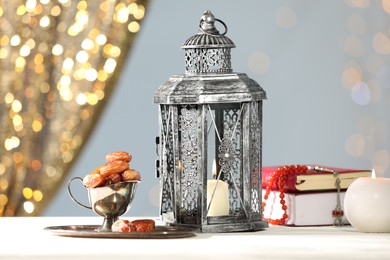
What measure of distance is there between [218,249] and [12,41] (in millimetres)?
1540

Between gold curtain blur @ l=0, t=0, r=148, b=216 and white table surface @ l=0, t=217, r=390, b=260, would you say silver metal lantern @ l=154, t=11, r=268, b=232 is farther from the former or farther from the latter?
gold curtain blur @ l=0, t=0, r=148, b=216

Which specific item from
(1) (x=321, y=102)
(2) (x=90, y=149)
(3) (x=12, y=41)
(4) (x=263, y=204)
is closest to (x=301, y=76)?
(1) (x=321, y=102)

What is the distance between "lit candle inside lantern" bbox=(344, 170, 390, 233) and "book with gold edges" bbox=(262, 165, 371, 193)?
83mm

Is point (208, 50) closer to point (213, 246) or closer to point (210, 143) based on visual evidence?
point (210, 143)

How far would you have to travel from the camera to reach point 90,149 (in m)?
3.31

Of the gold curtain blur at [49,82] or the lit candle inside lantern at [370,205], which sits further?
the gold curtain blur at [49,82]

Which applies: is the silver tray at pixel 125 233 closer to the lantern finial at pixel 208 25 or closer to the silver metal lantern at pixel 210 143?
the silver metal lantern at pixel 210 143

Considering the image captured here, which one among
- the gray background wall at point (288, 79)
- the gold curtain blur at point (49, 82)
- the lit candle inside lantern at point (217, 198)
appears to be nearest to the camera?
the lit candle inside lantern at point (217, 198)

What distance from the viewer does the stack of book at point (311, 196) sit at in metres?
1.91

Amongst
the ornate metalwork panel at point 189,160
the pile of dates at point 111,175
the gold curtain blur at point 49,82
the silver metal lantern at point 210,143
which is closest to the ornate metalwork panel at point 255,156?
the silver metal lantern at point 210,143

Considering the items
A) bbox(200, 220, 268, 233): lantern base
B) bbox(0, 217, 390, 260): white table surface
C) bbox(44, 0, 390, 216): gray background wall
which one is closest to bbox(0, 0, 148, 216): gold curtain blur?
bbox(44, 0, 390, 216): gray background wall

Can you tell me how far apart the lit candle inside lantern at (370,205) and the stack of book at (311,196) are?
0.08 m

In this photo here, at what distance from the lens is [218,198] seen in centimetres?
184

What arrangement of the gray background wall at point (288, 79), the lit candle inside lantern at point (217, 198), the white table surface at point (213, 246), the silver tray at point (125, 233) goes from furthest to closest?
the gray background wall at point (288, 79) < the lit candle inside lantern at point (217, 198) < the silver tray at point (125, 233) < the white table surface at point (213, 246)
